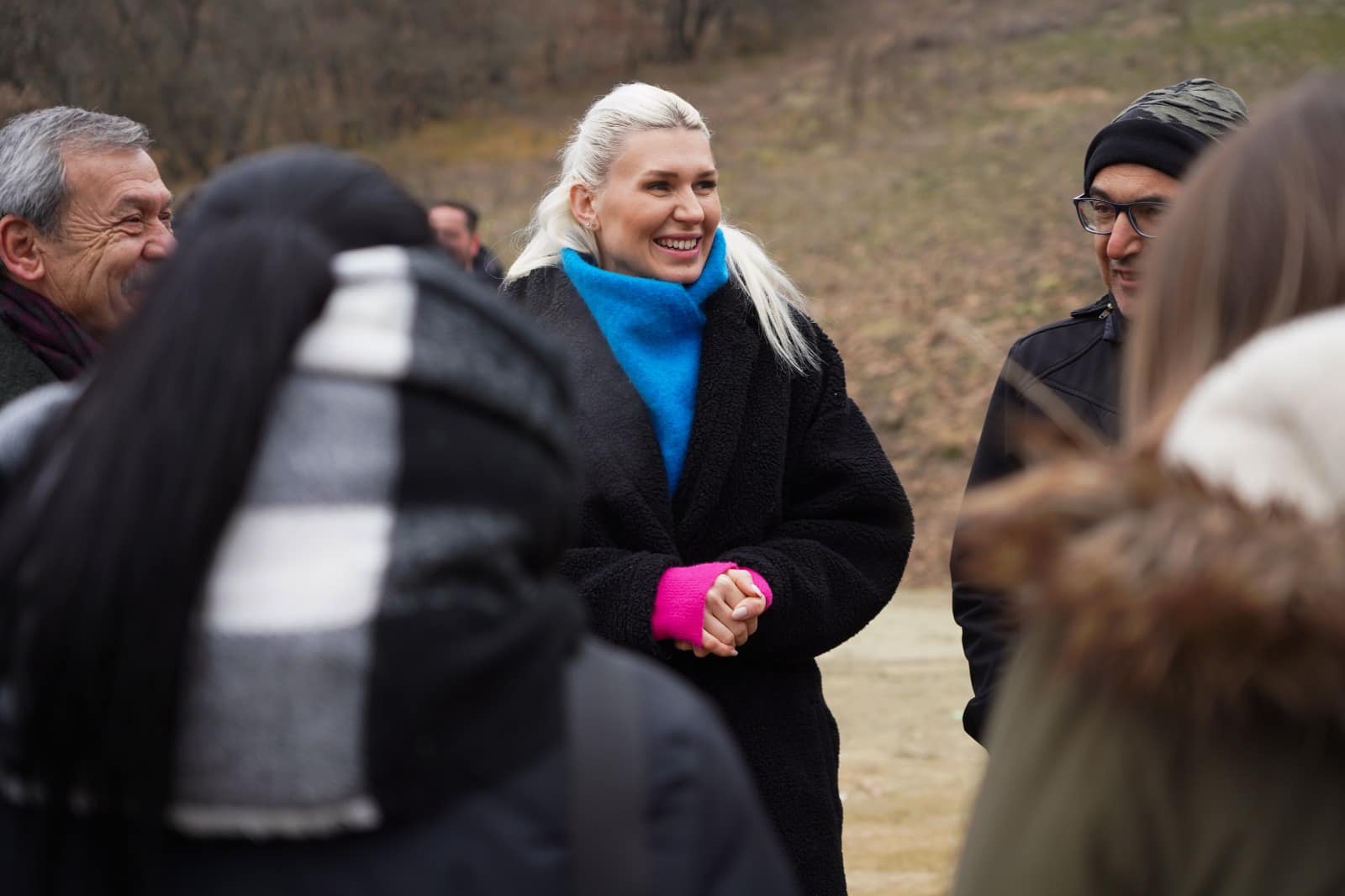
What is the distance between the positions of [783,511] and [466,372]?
2.01 metres

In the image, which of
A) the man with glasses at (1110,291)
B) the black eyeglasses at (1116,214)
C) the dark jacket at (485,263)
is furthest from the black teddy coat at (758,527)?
the dark jacket at (485,263)

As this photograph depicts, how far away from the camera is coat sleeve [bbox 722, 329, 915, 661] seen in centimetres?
305

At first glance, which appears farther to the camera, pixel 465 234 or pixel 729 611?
pixel 465 234

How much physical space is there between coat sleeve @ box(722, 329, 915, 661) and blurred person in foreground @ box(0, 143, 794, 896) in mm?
1748

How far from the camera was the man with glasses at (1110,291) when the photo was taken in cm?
296

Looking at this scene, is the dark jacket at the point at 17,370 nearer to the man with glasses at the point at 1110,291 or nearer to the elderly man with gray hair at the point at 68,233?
the elderly man with gray hair at the point at 68,233

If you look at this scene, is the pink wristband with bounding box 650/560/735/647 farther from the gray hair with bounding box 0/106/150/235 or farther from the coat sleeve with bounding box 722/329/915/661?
the gray hair with bounding box 0/106/150/235

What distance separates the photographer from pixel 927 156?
18.9 meters

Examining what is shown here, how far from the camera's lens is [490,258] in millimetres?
9320

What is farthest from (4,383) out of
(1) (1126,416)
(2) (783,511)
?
(1) (1126,416)

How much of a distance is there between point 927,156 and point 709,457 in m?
16.5

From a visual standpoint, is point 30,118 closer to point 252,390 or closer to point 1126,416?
point 252,390

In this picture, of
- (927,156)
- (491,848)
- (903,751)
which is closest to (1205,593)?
(491,848)

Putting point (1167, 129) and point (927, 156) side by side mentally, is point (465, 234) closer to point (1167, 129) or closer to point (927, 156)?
point (1167, 129)
